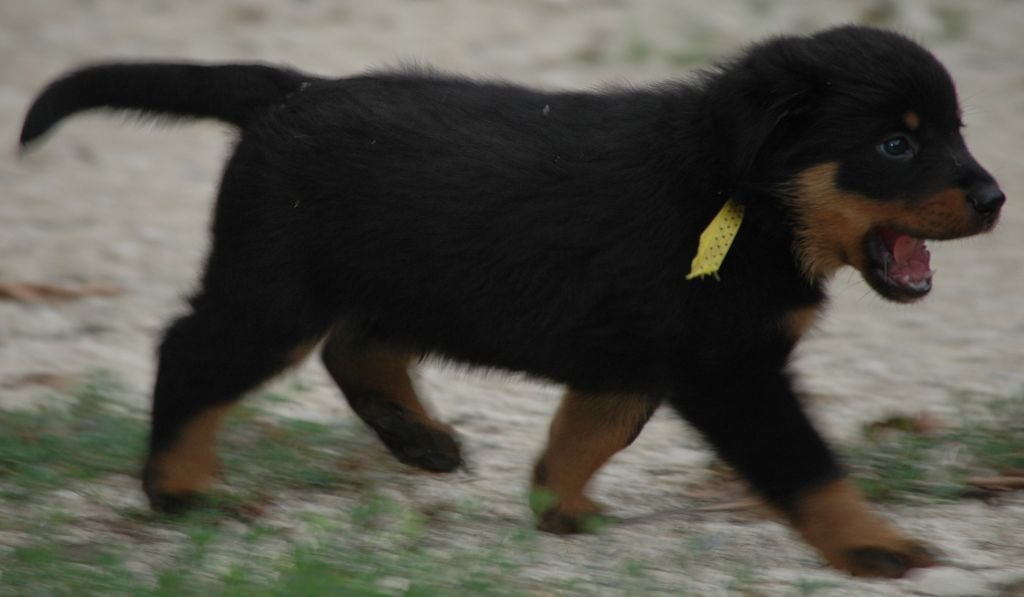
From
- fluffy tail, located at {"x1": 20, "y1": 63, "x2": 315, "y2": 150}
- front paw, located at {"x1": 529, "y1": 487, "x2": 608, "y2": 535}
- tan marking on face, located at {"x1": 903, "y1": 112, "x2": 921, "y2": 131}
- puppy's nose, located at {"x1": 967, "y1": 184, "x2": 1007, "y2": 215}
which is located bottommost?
front paw, located at {"x1": 529, "y1": 487, "x2": 608, "y2": 535}

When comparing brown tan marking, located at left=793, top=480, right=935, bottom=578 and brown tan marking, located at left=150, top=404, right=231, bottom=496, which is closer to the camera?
brown tan marking, located at left=793, top=480, right=935, bottom=578

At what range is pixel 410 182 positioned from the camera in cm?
412

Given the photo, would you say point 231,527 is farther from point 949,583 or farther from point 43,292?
point 43,292

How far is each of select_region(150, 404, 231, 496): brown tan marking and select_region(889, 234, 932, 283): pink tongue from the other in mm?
1776

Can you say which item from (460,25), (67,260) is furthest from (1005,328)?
(460,25)

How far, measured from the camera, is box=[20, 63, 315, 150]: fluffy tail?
4359mm

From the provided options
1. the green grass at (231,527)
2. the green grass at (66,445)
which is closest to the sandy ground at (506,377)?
the green grass at (231,527)

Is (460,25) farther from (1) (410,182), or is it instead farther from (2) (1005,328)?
(1) (410,182)

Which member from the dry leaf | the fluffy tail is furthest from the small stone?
the dry leaf

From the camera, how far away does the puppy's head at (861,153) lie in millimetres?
3783

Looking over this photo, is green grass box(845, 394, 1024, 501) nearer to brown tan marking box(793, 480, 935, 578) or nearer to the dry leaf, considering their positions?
brown tan marking box(793, 480, 935, 578)

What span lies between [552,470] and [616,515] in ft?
0.82

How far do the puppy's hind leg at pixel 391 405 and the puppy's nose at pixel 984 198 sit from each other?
1728mm

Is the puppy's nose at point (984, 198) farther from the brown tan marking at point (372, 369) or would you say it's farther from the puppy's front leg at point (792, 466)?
the brown tan marking at point (372, 369)
